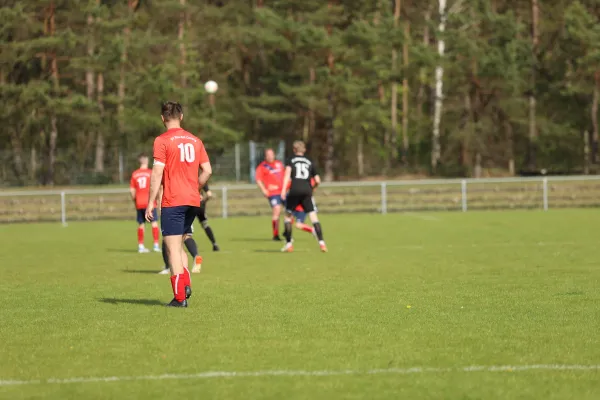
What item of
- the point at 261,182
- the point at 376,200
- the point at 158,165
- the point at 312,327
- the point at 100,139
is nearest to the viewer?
the point at 312,327

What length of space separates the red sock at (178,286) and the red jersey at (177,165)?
0.74 m

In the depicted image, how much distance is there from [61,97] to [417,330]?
153 ft

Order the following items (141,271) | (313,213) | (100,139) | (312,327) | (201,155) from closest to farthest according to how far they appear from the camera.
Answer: (312,327) → (201,155) → (141,271) → (313,213) → (100,139)

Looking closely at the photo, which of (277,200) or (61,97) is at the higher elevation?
(61,97)

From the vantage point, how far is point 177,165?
36.3 feet

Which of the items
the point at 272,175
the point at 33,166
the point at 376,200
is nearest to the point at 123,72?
the point at 33,166

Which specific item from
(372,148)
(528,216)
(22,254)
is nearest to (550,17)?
(372,148)

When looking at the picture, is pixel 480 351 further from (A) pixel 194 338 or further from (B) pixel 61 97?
(B) pixel 61 97

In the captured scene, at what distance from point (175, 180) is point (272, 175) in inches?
532

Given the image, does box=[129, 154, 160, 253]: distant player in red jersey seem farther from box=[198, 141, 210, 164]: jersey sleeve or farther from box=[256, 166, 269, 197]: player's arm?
box=[198, 141, 210, 164]: jersey sleeve

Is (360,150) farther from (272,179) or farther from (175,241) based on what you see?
(175,241)

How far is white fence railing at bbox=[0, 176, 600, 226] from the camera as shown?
3869cm

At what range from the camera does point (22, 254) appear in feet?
Result: 69.9

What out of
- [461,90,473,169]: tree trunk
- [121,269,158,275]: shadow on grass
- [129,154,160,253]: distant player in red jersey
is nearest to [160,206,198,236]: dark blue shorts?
[121,269,158,275]: shadow on grass
